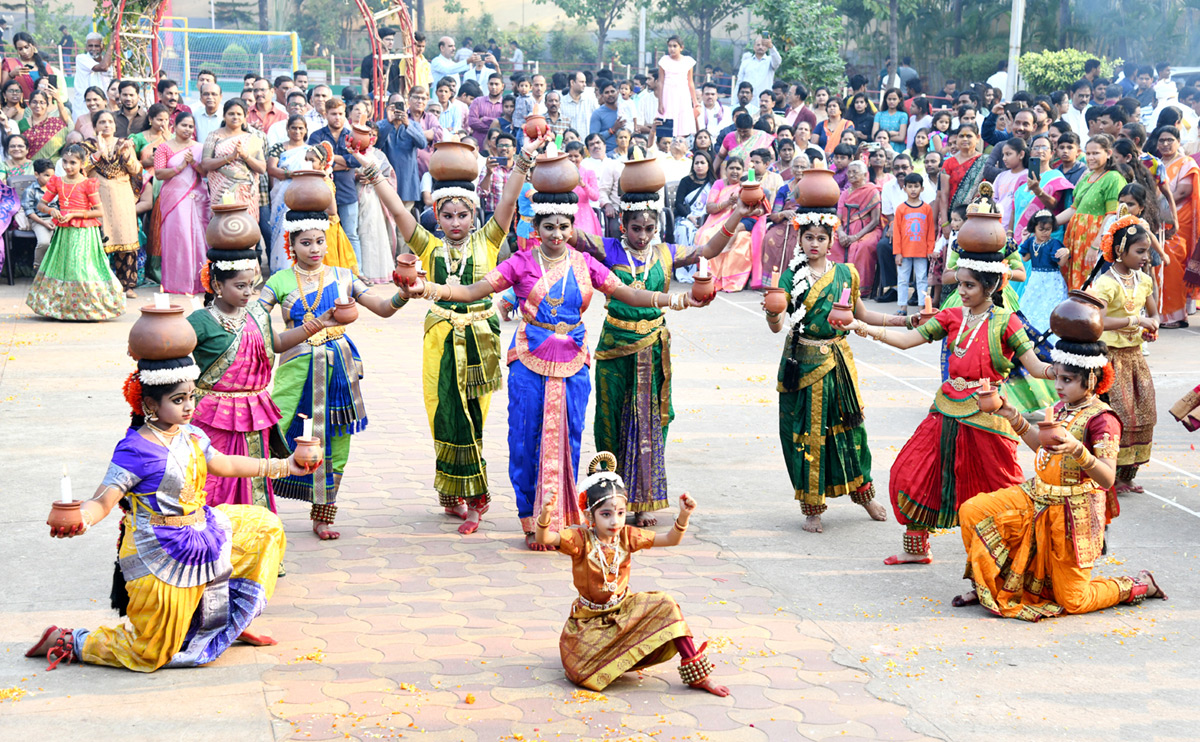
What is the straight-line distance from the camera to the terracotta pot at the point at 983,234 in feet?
19.1

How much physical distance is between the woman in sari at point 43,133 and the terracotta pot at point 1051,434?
1259cm

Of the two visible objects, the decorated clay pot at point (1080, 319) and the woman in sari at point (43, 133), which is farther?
the woman in sari at point (43, 133)

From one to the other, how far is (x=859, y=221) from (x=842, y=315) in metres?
8.51

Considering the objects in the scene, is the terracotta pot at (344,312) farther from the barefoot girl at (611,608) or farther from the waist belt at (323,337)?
the barefoot girl at (611,608)

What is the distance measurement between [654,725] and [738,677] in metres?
0.54

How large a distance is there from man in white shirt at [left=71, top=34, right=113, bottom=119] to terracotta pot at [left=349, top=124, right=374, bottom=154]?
11649 mm

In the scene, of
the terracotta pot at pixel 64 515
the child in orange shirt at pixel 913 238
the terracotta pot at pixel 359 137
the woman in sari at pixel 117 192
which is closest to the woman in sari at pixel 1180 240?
the child in orange shirt at pixel 913 238

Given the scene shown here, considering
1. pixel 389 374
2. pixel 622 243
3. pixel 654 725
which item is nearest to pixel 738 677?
pixel 654 725

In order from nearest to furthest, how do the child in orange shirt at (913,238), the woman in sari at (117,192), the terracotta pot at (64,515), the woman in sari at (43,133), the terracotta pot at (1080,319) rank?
the terracotta pot at (64,515) < the terracotta pot at (1080,319) < the woman in sari at (117,192) < the child in orange shirt at (913,238) < the woman in sari at (43,133)

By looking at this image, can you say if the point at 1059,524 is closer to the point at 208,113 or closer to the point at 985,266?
the point at 985,266

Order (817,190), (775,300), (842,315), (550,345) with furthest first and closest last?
(817,190)
(550,345)
(775,300)
(842,315)

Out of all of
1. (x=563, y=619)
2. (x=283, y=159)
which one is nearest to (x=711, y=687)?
(x=563, y=619)

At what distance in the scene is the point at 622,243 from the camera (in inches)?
255

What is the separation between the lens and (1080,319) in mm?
5238
